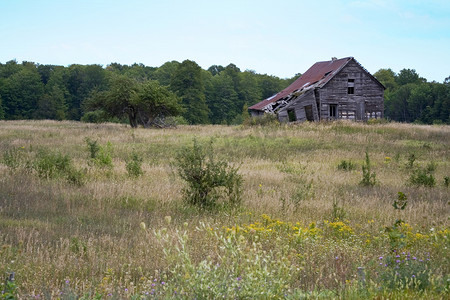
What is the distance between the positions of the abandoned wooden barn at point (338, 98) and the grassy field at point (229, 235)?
20.6 metres

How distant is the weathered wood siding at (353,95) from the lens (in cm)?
3697

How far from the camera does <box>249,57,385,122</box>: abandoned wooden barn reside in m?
37.0

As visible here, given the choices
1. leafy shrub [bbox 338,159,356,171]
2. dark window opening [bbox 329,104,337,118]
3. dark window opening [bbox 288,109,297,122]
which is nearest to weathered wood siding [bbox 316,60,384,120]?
dark window opening [bbox 329,104,337,118]

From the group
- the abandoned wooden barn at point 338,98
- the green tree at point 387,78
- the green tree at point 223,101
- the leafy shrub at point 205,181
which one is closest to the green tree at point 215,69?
the green tree at point 223,101

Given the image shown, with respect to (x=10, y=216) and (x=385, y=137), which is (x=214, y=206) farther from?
(x=385, y=137)

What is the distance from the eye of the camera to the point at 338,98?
1465 inches

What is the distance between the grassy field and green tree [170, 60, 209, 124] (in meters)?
52.4

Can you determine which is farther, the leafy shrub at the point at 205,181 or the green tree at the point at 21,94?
the green tree at the point at 21,94

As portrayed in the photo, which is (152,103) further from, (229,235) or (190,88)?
(229,235)

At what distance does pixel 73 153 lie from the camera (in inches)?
729

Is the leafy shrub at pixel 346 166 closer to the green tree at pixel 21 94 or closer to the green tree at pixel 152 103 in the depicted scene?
the green tree at pixel 152 103

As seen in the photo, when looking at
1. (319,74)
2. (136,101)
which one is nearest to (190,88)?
(136,101)

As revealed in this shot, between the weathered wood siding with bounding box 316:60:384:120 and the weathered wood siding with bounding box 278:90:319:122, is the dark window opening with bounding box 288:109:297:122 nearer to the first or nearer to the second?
the weathered wood siding with bounding box 278:90:319:122

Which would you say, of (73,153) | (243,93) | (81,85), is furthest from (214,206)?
(81,85)
